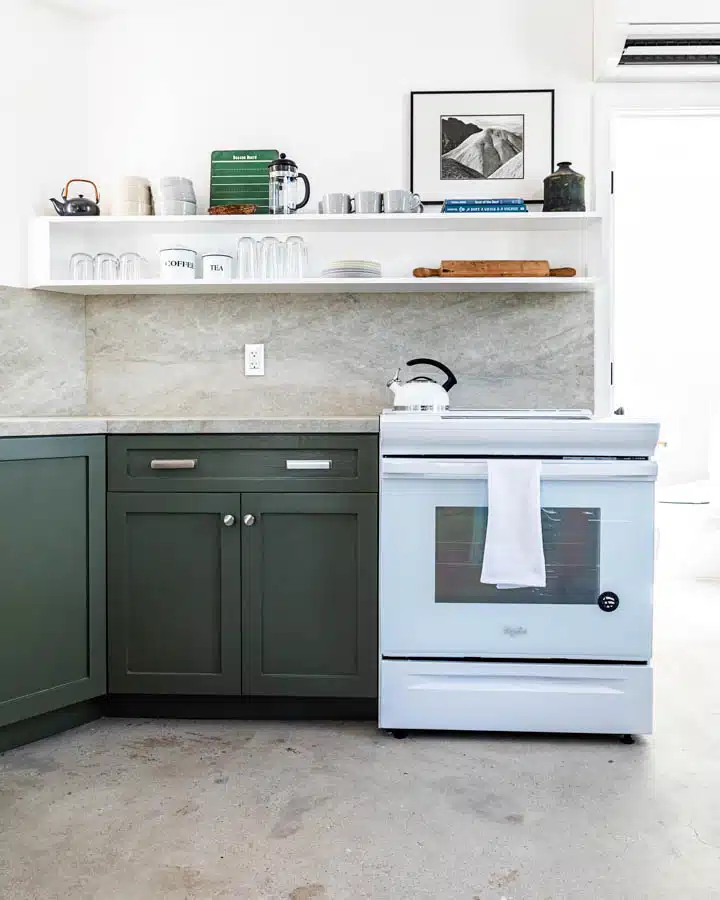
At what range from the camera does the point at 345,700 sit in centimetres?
241

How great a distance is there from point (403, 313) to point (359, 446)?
2.44ft

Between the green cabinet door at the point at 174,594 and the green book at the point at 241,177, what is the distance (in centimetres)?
109

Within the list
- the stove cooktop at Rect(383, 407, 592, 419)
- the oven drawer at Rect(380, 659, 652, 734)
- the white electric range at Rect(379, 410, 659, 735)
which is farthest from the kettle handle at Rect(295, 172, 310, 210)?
the oven drawer at Rect(380, 659, 652, 734)

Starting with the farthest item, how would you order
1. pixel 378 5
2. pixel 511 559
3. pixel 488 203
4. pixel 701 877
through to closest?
1. pixel 378 5
2. pixel 488 203
3. pixel 511 559
4. pixel 701 877

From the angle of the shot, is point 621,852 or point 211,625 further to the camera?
point 211,625

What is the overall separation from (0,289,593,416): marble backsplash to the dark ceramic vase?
1.03 feet

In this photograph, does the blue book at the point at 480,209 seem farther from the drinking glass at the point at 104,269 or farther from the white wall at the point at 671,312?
the white wall at the point at 671,312

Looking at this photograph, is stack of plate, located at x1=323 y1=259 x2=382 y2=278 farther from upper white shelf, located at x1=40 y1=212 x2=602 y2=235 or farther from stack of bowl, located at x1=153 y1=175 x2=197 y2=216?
stack of bowl, located at x1=153 y1=175 x2=197 y2=216

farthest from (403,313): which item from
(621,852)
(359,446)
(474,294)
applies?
(621,852)

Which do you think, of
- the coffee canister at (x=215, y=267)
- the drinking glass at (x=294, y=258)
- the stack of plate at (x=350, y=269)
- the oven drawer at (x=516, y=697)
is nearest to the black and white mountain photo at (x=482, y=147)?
the stack of plate at (x=350, y=269)

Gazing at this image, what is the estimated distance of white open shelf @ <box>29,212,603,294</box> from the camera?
271 cm

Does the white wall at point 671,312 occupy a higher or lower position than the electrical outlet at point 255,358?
higher

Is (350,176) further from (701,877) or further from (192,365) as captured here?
(701,877)

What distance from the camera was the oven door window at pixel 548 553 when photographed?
2.24 meters
